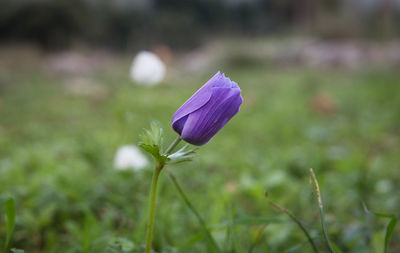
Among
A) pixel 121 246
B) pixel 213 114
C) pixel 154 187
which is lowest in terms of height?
pixel 121 246

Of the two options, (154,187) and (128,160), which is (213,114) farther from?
(128,160)

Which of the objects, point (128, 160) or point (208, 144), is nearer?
point (128, 160)

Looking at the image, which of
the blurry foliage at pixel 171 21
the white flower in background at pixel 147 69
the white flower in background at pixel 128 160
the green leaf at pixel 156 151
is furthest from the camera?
the blurry foliage at pixel 171 21

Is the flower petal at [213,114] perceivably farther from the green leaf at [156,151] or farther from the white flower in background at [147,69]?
the white flower in background at [147,69]

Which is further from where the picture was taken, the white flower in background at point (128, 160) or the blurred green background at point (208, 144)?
the white flower in background at point (128, 160)

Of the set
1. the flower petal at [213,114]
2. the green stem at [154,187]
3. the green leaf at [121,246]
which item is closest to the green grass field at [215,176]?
the green leaf at [121,246]

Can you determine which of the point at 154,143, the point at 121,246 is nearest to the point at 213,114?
the point at 154,143

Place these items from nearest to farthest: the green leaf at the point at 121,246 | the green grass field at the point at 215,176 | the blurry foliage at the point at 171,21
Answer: the green leaf at the point at 121,246 < the green grass field at the point at 215,176 < the blurry foliage at the point at 171,21

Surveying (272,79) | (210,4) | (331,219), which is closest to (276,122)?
(331,219)
